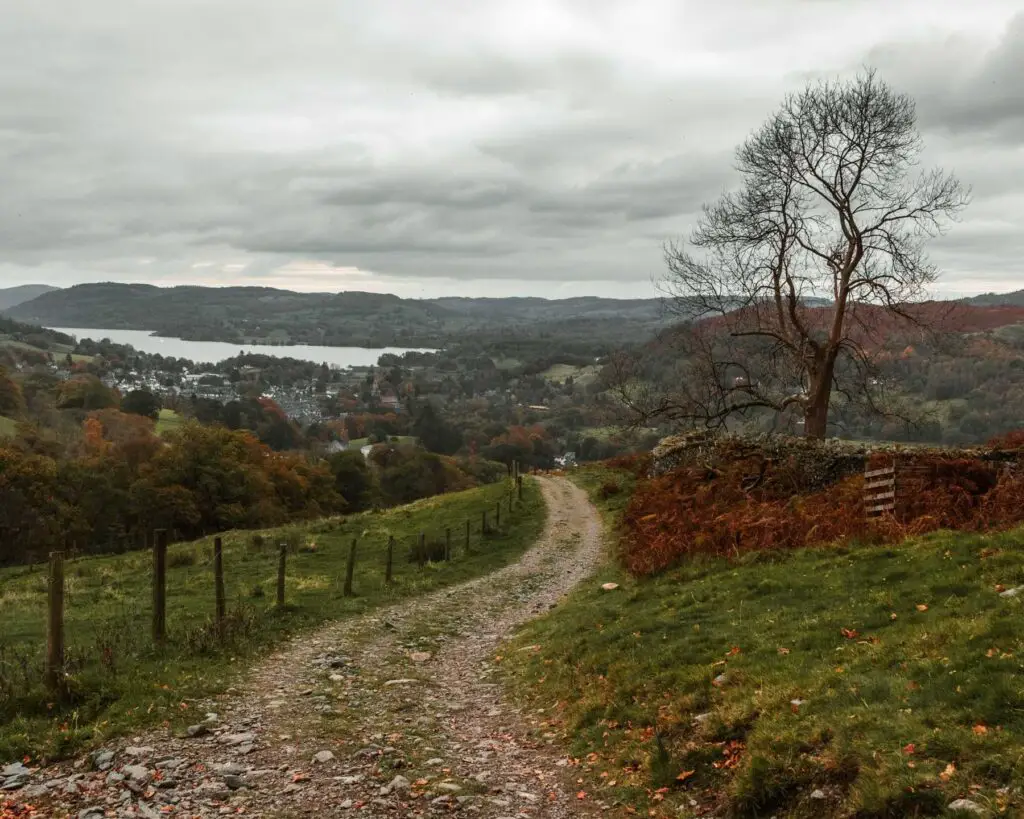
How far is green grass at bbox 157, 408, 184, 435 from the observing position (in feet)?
419

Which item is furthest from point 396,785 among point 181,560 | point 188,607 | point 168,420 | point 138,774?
point 168,420

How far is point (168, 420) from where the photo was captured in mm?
137250

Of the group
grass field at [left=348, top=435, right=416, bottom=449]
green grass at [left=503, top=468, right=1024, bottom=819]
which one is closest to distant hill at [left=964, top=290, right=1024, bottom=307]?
grass field at [left=348, top=435, right=416, bottom=449]

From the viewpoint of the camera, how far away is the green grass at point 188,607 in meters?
9.96

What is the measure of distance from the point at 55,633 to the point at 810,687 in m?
9.73

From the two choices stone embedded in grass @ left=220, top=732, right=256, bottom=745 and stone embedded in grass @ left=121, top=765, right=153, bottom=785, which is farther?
stone embedded in grass @ left=220, top=732, right=256, bottom=745

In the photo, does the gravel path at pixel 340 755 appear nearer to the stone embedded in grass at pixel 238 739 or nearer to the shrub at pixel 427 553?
the stone embedded in grass at pixel 238 739

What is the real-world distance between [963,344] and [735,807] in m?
23.7

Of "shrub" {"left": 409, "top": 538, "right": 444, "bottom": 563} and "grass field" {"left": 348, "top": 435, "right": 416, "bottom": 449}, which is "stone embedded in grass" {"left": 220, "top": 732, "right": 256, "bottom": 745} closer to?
"shrub" {"left": 409, "top": 538, "right": 444, "bottom": 563}

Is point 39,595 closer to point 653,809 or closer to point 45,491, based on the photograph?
point 653,809

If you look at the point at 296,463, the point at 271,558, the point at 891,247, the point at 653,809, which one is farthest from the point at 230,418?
the point at 653,809

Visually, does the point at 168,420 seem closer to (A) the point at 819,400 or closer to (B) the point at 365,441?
(B) the point at 365,441

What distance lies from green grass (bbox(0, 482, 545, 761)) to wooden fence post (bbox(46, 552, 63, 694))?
204 mm

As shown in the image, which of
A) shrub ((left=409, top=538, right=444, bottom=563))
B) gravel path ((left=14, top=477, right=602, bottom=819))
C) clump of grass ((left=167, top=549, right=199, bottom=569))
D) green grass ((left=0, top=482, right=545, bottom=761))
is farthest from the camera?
clump of grass ((left=167, top=549, right=199, bottom=569))
